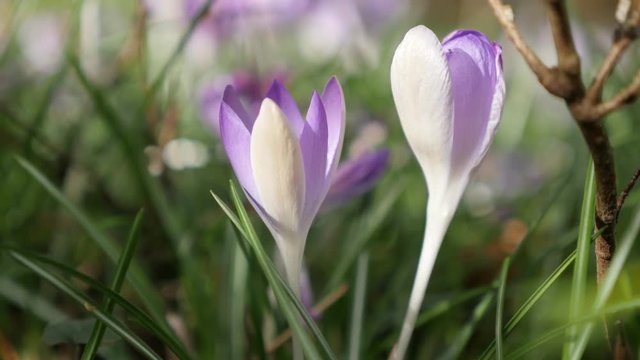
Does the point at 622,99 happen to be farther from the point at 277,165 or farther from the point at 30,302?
the point at 30,302

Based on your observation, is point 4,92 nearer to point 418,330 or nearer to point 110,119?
point 110,119

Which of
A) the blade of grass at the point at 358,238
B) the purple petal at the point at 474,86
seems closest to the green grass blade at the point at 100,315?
the purple petal at the point at 474,86

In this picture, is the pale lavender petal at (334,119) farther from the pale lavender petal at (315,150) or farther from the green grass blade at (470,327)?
the green grass blade at (470,327)

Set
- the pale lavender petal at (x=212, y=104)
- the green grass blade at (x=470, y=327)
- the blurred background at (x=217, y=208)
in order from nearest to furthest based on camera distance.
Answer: the green grass blade at (x=470, y=327)
the blurred background at (x=217, y=208)
the pale lavender petal at (x=212, y=104)

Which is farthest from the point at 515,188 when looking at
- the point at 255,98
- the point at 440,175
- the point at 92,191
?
the point at 440,175

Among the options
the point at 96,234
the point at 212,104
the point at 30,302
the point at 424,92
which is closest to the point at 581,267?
the point at 424,92

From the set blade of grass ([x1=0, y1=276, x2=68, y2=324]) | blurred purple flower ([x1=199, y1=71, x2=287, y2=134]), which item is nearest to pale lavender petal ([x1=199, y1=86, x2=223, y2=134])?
blurred purple flower ([x1=199, y1=71, x2=287, y2=134])
